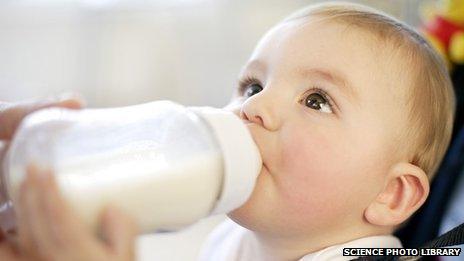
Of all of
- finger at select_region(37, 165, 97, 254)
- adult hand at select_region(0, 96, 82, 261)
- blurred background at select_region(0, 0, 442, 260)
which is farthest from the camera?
blurred background at select_region(0, 0, 442, 260)

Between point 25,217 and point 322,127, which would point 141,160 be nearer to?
point 25,217

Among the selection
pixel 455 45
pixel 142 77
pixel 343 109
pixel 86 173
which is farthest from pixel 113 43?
pixel 86 173

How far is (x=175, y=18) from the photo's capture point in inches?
80.1

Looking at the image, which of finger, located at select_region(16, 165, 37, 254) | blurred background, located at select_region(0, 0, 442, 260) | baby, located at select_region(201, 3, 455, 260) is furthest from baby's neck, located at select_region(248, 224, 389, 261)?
blurred background, located at select_region(0, 0, 442, 260)

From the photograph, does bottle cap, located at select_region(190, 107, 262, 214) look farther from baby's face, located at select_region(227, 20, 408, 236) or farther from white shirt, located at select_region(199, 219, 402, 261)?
white shirt, located at select_region(199, 219, 402, 261)

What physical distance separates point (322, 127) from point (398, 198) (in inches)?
5.9

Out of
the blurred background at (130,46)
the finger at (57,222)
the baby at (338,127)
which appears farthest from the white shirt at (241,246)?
the blurred background at (130,46)

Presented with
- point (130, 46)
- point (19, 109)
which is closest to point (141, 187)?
point (19, 109)

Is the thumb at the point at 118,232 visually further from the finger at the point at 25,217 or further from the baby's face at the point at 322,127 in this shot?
the baby's face at the point at 322,127

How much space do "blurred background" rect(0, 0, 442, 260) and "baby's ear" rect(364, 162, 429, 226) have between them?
4.16 ft

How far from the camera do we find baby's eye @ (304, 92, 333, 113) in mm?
714

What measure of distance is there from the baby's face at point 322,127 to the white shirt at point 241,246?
0.03m

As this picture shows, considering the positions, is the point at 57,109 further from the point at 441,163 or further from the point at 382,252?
the point at 441,163

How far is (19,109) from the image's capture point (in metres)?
0.63
